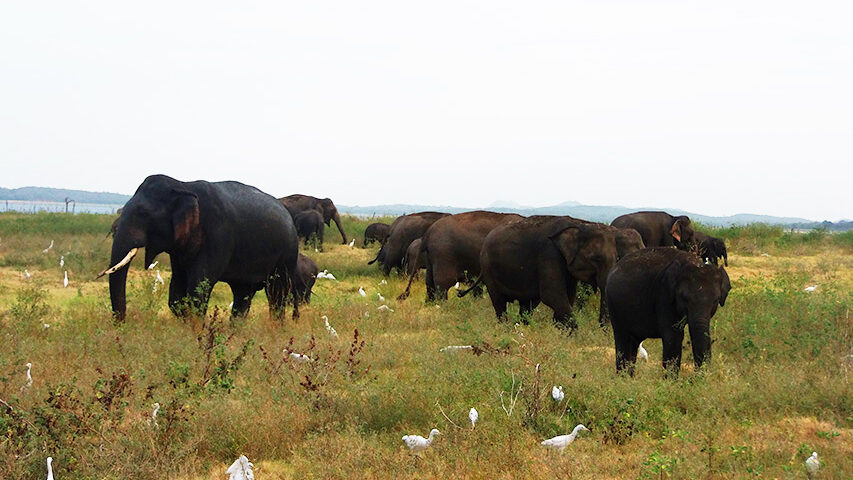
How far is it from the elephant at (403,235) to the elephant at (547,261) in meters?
6.73

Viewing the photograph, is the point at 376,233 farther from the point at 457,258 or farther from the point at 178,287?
the point at 178,287

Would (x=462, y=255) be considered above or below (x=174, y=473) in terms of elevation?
above

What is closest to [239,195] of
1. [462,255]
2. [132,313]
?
[132,313]

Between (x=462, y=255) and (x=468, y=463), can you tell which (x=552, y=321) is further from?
(x=468, y=463)

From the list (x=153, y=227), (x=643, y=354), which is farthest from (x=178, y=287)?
(x=643, y=354)

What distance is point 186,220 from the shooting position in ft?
35.5

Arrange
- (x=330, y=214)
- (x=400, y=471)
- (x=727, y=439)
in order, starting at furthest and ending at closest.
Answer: (x=330, y=214) → (x=727, y=439) → (x=400, y=471)

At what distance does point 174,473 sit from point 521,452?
2415 millimetres

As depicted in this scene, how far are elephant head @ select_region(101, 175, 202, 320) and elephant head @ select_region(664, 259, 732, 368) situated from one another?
6255 mm

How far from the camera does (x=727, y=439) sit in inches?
247

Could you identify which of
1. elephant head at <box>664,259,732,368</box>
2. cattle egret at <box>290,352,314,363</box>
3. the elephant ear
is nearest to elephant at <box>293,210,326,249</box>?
the elephant ear

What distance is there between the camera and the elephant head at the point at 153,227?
10.6 meters

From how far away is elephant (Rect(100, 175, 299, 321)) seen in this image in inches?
420

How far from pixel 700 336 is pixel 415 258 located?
922cm
